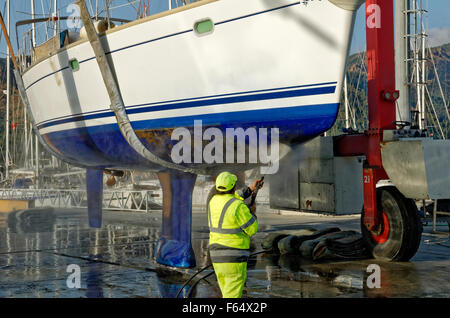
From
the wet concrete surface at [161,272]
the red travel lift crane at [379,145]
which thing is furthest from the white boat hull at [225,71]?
the wet concrete surface at [161,272]

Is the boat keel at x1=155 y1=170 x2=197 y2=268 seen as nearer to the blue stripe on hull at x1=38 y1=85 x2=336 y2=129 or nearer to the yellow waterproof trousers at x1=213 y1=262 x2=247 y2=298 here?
the blue stripe on hull at x1=38 y1=85 x2=336 y2=129

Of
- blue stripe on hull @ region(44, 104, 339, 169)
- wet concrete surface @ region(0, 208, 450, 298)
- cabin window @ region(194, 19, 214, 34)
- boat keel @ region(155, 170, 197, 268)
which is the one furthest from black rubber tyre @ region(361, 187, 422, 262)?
cabin window @ region(194, 19, 214, 34)

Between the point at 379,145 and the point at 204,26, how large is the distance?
124 inches

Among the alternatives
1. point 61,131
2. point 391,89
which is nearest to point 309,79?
point 391,89

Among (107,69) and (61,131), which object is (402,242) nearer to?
(107,69)

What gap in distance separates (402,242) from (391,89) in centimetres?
233

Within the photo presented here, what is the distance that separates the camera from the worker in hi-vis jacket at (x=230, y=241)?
16.9 ft

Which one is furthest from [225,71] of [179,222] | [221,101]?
[179,222]

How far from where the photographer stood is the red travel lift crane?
8203mm

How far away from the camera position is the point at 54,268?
864 centimetres

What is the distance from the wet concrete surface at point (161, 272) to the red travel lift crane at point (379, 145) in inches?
16.7

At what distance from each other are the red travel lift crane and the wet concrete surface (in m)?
0.42

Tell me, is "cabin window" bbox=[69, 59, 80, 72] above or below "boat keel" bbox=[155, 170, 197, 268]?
above
